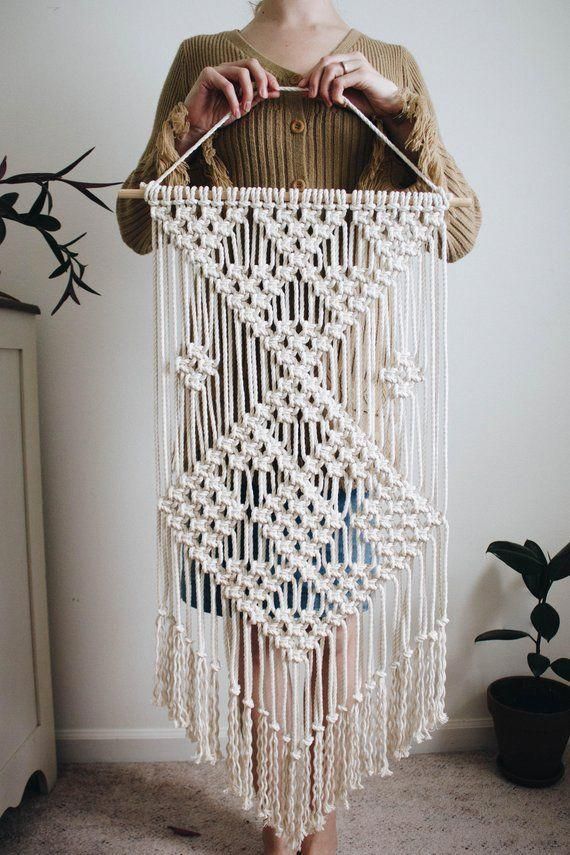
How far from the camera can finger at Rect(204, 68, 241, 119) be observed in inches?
33.7

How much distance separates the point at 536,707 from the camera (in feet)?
4.55

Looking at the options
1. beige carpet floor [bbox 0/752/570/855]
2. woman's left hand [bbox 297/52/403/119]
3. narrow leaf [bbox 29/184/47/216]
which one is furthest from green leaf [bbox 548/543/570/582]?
narrow leaf [bbox 29/184/47/216]

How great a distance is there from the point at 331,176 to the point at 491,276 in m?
0.58

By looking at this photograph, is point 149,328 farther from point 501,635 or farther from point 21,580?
point 501,635

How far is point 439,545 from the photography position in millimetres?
957

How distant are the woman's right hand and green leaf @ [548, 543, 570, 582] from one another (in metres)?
0.97

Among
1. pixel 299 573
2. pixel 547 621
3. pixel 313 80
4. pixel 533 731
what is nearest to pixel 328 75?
pixel 313 80

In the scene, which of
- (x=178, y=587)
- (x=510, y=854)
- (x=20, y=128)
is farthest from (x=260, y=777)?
(x=20, y=128)

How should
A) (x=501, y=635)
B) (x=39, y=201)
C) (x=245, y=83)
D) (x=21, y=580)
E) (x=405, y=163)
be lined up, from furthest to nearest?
(x=501, y=635)
(x=21, y=580)
(x=39, y=201)
(x=405, y=163)
(x=245, y=83)

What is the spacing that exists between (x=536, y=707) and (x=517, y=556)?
33 centimetres

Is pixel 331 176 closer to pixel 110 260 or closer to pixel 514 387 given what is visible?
pixel 110 260

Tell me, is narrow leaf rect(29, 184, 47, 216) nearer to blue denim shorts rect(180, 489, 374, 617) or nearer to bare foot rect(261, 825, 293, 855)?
blue denim shorts rect(180, 489, 374, 617)

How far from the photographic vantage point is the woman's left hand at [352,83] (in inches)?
33.7

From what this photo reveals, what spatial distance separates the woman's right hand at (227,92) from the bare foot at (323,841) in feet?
3.42
